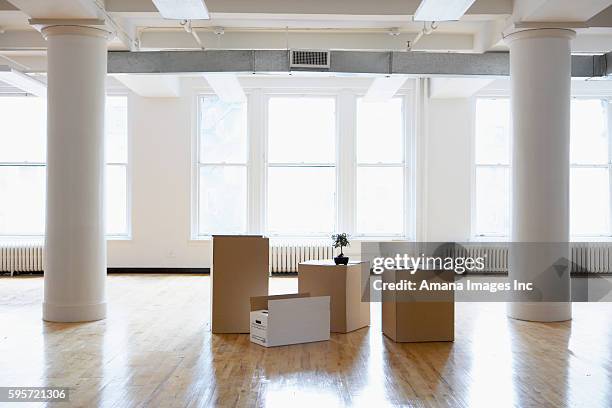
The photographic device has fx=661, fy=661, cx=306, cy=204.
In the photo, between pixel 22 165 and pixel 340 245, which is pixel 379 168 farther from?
pixel 22 165

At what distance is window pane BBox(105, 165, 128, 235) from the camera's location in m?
10.9

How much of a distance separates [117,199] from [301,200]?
3.05 metres

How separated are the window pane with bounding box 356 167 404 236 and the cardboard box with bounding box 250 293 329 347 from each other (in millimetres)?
5795

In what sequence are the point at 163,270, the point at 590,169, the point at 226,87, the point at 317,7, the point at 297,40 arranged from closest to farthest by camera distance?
the point at 317,7 < the point at 297,40 < the point at 226,87 < the point at 163,270 < the point at 590,169

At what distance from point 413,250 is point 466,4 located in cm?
597

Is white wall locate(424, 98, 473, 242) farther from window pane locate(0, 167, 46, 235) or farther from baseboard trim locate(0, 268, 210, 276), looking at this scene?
window pane locate(0, 167, 46, 235)

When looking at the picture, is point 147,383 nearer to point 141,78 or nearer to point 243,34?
point 243,34

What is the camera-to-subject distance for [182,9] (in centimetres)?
554

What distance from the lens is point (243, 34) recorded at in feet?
26.1

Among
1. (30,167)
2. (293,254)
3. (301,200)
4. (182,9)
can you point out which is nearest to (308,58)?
(182,9)

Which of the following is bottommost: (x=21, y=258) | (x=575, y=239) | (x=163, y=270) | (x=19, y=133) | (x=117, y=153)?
(x=163, y=270)

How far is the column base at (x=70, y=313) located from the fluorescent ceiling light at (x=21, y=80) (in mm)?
3410

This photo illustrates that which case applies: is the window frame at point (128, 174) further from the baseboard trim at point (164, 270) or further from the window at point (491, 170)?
the window at point (491, 170)

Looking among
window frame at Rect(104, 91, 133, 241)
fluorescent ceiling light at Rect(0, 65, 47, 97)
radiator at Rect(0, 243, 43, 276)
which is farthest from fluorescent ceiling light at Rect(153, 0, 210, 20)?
radiator at Rect(0, 243, 43, 276)
